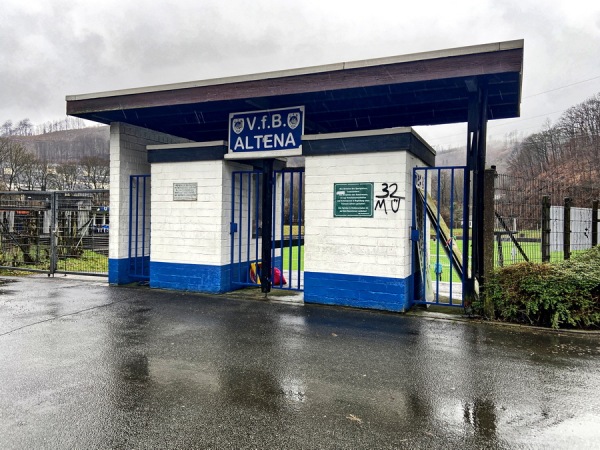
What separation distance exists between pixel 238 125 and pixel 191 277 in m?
3.27

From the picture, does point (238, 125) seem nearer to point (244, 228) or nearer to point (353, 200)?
point (244, 228)

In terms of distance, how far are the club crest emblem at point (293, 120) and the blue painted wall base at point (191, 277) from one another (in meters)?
3.14

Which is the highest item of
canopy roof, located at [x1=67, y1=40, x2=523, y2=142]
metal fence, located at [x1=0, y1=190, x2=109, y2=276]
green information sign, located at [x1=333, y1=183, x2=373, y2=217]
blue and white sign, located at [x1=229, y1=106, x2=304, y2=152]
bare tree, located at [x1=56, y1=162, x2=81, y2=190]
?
bare tree, located at [x1=56, y1=162, x2=81, y2=190]

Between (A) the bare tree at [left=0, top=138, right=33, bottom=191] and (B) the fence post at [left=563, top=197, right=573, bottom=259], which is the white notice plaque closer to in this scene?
(B) the fence post at [left=563, top=197, right=573, bottom=259]

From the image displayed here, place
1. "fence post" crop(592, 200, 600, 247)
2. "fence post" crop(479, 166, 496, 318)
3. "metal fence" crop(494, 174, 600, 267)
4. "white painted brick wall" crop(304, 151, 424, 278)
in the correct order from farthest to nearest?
"fence post" crop(592, 200, 600, 247), "metal fence" crop(494, 174, 600, 267), "white painted brick wall" crop(304, 151, 424, 278), "fence post" crop(479, 166, 496, 318)

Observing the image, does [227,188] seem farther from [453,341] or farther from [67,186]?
[67,186]

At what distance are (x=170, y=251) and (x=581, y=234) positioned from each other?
29.8 ft

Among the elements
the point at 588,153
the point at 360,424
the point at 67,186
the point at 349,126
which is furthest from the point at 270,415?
the point at 588,153

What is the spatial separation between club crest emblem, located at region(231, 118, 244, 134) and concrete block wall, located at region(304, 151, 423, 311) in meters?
1.65

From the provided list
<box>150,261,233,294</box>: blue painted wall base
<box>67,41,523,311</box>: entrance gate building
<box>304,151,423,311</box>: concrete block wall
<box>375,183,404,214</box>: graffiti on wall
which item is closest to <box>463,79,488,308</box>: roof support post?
<box>67,41,523,311</box>: entrance gate building

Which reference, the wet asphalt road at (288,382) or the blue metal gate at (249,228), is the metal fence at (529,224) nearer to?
the wet asphalt road at (288,382)

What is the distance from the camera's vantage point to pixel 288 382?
441 cm

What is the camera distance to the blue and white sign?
849cm

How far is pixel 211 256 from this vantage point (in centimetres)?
916
